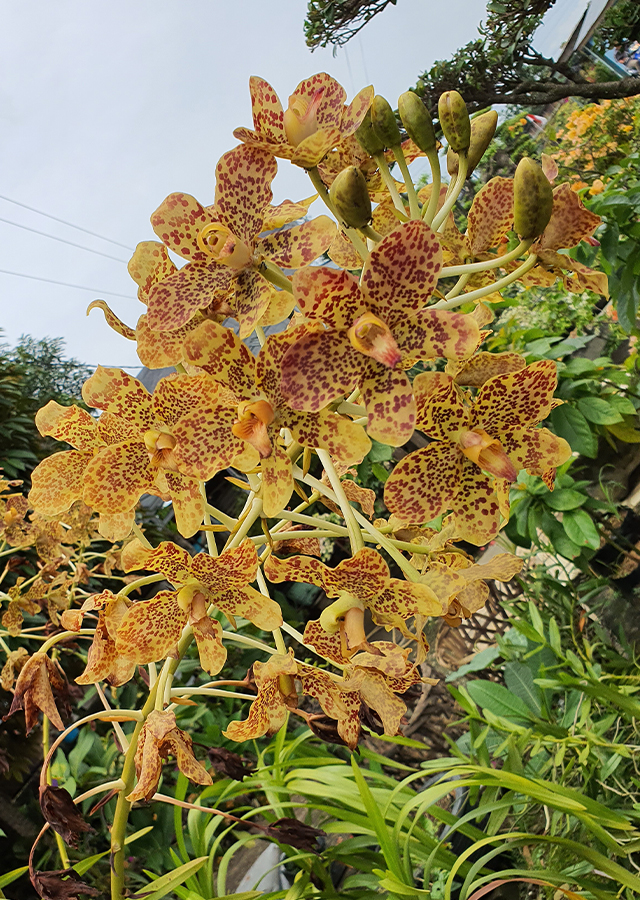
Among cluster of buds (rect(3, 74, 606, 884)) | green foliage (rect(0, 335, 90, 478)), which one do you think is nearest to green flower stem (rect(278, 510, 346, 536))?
cluster of buds (rect(3, 74, 606, 884))

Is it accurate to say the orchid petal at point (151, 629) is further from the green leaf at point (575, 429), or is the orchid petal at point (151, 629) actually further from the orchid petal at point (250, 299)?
the green leaf at point (575, 429)

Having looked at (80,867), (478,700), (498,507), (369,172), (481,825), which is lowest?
(481,825)

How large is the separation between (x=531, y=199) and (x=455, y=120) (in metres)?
0.09

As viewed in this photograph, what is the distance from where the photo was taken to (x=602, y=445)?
180 centimetres

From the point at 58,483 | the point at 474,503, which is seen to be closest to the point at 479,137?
the point at 474,503

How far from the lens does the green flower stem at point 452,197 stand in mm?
353

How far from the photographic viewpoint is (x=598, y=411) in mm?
1209

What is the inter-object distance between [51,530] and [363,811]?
0.55m

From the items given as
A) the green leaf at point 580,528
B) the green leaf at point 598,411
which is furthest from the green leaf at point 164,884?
the green leaf at point 598,411

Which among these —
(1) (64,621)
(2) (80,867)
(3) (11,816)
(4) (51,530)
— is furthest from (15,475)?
(1) (64,621)

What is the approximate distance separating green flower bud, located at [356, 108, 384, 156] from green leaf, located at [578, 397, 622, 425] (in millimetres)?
1000

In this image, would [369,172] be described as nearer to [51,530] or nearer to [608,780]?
[51,530]

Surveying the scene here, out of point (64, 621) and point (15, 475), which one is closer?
point (64, 621)

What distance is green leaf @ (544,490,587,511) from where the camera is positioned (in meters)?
1.18
